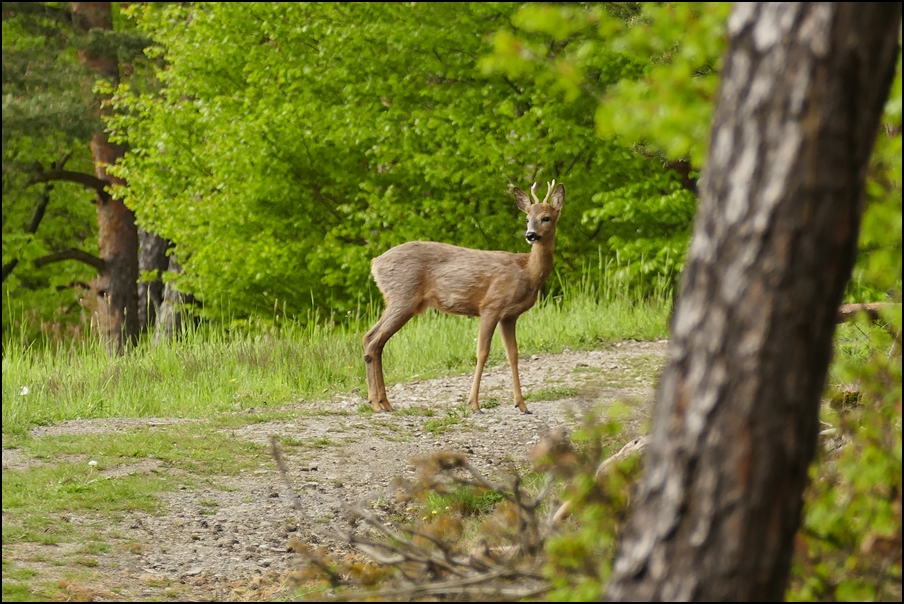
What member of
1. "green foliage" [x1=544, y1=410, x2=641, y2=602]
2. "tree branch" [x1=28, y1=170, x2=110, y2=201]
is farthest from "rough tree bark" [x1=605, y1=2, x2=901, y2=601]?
"tree branch" [x1=28, y1=170, x2=110, y2=201]

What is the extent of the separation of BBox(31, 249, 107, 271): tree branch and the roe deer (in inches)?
551

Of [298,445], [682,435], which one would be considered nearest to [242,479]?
[298,445]

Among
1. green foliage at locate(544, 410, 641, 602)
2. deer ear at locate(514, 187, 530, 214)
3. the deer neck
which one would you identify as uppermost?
deer ear at locate(514, 187, 530, 214)

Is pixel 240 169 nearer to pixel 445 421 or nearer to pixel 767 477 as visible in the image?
pixel 445 421

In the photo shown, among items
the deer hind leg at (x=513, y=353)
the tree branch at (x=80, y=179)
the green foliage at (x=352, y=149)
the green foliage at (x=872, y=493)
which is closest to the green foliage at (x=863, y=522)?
the green foliage at (x=872, y=493)

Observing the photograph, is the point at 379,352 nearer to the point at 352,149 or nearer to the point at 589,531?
the point at 589,531

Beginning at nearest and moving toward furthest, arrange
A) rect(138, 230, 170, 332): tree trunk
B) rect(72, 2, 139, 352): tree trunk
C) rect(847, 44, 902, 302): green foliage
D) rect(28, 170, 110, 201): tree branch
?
rect(847, 44, 902, 302): green foliage
rect(138, 230, 170, 332): tree trunk
rect(72, 2, 139, 352): tree trunk
rect(28, 170, 110, 201): tree branch

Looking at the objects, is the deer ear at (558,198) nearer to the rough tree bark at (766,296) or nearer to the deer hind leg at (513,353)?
the deer hind leg at (513,353)

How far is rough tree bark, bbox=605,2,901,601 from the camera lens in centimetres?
271

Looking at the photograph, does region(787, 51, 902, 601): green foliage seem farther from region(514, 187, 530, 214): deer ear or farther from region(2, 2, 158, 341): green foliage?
region(2, 2, 158, 341): green foliage

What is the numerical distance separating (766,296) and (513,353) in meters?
7.07

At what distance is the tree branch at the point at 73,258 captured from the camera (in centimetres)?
2267

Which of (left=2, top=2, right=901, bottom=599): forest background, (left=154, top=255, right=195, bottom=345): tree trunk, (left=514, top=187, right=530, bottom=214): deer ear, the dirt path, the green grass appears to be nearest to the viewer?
the dirt path

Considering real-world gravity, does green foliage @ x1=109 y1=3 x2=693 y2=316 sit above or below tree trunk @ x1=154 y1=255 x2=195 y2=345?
above
